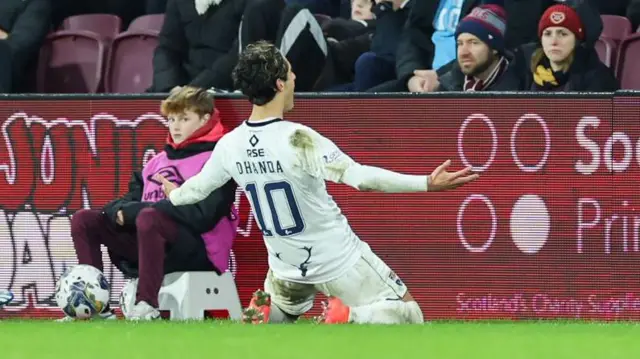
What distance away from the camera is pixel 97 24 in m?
13.8

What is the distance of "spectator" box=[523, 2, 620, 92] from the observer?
10.4 metres

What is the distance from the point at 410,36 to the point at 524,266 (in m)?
2.71

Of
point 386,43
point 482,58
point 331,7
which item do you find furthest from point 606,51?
point 331,7

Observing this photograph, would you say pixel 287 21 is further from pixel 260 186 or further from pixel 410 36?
pixel 260 186

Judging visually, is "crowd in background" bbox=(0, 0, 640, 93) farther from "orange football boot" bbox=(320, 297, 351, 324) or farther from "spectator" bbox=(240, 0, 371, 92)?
"orange football boot" bbox=(320, 297, 351, 324)

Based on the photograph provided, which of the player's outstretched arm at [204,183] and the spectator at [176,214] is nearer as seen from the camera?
the player's outstretched arm at [204,183]

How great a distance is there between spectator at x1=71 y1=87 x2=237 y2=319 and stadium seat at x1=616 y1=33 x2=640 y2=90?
10.0 ft

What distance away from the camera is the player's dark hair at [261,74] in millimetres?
8688

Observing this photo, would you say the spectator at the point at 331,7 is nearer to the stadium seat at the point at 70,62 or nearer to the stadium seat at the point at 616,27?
the stadium seat at the point at 70,62

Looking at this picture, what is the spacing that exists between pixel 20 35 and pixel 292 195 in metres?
4.95

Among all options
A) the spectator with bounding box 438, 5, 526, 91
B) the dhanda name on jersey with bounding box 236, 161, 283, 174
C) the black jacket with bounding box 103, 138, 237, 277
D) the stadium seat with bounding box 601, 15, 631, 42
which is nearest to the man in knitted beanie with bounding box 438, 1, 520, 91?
the spectator with bounding box 438, 5, 526, 91

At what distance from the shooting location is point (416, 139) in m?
9.88

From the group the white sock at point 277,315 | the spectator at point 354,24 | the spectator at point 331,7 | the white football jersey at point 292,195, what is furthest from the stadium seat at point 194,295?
the spectator at point 331,7

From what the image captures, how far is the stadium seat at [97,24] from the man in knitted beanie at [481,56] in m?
3.85
